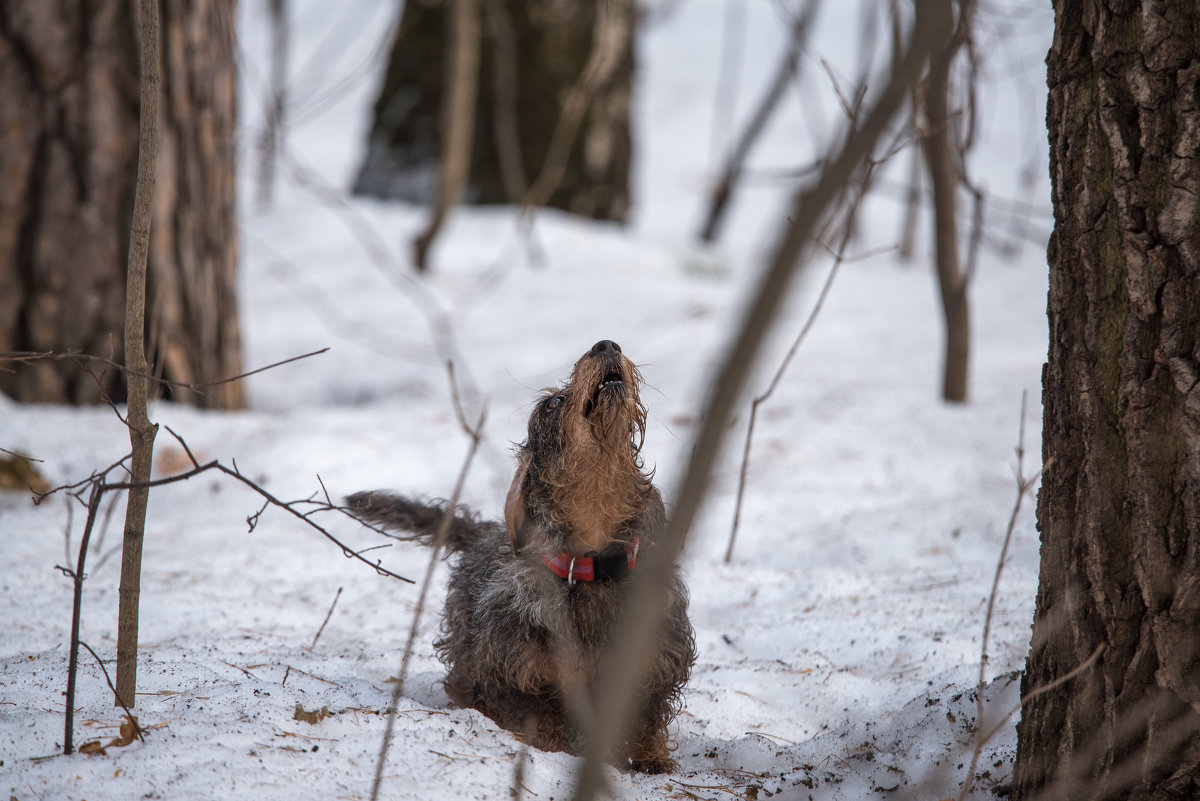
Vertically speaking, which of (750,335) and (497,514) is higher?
(750,335)

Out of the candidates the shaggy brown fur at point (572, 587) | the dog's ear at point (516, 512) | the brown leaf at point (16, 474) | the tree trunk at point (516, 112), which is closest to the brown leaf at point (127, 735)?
the shaggy brown fur at point (572, 587)

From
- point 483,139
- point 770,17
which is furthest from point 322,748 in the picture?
point 770,17

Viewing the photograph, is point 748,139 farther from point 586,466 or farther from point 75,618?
point 75,618

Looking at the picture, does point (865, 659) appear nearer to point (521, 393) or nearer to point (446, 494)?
point (446, 494)

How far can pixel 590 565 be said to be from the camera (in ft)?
8.90

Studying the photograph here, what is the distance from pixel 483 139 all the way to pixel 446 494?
5.51 metres

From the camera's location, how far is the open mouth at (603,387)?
9.18ft

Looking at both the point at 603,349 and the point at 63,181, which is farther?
the point at 63,181

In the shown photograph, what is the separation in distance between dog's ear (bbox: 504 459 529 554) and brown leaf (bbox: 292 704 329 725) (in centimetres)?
70

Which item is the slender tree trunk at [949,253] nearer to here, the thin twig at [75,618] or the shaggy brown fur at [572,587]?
the shaggy brown fur at [572,587]

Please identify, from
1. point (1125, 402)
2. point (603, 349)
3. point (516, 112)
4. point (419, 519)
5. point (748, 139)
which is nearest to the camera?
point (1125, 402)

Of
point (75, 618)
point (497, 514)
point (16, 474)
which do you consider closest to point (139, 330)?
point (75, 618)

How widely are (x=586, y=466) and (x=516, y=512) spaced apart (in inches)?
10.4

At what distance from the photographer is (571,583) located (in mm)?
2734
